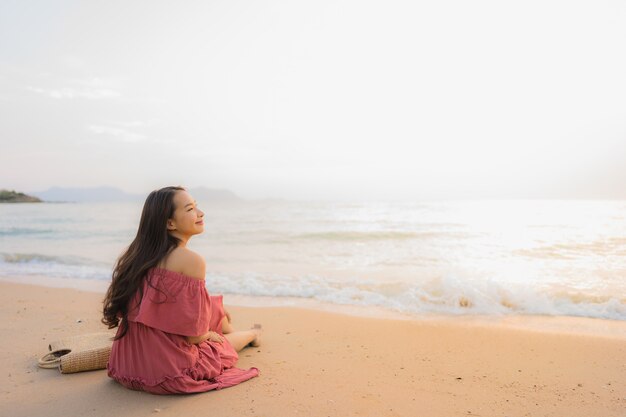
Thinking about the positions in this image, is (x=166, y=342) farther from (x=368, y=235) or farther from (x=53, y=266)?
A: (x=368, y=235)

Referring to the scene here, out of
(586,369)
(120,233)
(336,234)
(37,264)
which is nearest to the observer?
(586,369)

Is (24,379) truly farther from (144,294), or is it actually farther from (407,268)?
(407,268)

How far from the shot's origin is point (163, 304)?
3102 mm

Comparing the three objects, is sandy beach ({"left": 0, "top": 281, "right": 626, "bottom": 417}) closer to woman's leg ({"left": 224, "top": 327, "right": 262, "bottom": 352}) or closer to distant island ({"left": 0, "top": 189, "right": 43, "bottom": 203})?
woman's leg ({"left": 224, "top": 327, "right": 262, "bottom": 352})

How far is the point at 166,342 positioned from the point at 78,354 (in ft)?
3.97

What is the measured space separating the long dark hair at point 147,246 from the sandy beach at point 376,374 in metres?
0.81

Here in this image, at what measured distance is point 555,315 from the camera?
19.7 feet

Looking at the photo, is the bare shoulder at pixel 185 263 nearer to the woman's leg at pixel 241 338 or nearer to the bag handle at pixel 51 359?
the woman's leg at pixel 241 338

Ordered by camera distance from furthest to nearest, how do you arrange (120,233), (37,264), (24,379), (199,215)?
(120,233)
(37,264)
(24,379)
(199,215)

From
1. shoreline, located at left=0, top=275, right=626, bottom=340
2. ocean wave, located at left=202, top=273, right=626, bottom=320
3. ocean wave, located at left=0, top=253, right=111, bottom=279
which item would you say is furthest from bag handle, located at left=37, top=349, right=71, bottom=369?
ocean wave, located at left=0, top=253, right=111, bottom=279

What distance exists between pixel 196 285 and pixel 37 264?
11024 mm

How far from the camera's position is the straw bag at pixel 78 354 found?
3.72 metres

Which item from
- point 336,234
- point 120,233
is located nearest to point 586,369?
point 336,234

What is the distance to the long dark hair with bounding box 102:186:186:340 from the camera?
10.4ft
